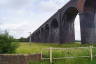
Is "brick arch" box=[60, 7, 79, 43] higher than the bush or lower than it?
higher

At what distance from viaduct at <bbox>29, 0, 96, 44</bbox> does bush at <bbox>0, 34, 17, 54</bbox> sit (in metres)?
27.4

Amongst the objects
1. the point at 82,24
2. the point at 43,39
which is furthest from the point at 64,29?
the point at 43,39

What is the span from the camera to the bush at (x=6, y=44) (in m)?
16.1

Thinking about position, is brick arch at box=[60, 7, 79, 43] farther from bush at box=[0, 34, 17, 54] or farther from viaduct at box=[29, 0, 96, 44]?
bush at box=[0, 34, 17, 54]

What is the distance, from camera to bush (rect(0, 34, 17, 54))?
16.1 meters

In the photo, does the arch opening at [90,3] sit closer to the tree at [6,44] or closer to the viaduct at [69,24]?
Result: the viaduct at [69,24]

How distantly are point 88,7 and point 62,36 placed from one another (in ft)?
53.1

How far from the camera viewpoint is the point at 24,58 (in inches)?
549

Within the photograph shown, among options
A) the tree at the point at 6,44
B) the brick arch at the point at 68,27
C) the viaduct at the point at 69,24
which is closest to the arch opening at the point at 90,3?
the viaduct at the point at 69,24

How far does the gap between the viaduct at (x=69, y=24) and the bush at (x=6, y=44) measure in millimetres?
27434

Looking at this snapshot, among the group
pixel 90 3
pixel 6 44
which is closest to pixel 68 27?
pixel 90 3

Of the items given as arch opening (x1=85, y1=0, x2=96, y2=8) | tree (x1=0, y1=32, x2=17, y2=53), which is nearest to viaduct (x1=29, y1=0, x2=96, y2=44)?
arch opening (x1=85, y1=0, x2=96, y2=8)

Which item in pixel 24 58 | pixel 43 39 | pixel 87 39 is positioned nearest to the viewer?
pixel 24 58

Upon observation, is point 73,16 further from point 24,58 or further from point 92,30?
point 24,58
